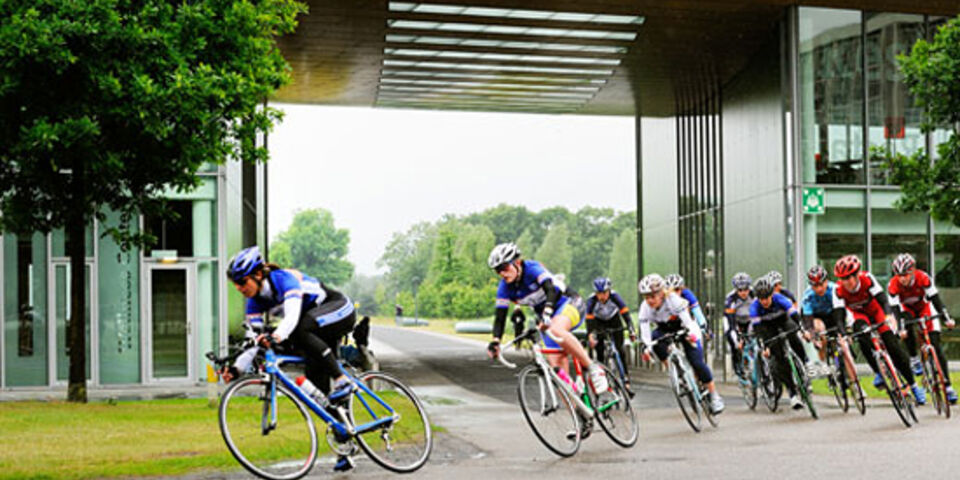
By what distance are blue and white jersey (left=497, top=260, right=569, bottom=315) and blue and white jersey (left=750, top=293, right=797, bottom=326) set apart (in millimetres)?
4826

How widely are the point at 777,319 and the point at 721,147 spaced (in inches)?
740

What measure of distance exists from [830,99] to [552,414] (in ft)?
59.5

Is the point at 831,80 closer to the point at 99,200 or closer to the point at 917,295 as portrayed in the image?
the point at 917,295

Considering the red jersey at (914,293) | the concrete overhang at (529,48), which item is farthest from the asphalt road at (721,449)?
the concrete overhang at (529,48)

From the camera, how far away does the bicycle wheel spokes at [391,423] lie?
883 centimetres

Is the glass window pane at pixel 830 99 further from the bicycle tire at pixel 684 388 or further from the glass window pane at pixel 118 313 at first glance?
the bicycle tire at pixel 684 388

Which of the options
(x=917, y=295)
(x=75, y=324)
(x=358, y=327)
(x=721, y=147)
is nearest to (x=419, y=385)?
(x=358, y=327)

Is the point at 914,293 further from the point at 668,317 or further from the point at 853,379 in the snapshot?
the point at 668,317

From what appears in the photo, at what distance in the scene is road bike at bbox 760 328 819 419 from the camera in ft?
44.3

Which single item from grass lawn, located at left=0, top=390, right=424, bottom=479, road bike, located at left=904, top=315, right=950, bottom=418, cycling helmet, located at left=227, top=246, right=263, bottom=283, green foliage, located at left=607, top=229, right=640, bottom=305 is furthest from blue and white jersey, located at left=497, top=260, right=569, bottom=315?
green foliage, located at left=607, top=229, right=640, bottom=305

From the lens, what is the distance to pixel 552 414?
972 centimetres

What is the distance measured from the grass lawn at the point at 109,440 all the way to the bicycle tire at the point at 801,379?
5537 millimetres

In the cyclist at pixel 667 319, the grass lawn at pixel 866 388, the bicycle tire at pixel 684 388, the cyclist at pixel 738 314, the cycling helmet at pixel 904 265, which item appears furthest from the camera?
the grass lawn at pixel 866 388

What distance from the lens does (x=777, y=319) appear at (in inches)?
550
